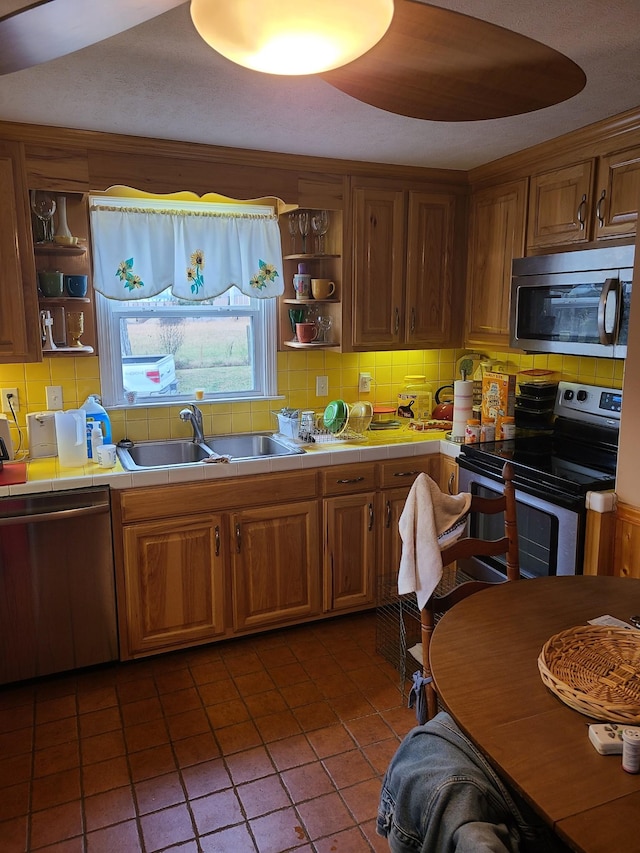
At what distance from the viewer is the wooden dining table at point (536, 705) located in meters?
0.99

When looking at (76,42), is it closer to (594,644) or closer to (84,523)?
(594,644)

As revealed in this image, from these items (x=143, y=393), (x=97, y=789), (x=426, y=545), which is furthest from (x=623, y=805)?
(x=143, y=393)

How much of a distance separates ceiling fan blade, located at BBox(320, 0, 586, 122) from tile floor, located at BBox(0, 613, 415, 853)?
2017 mm

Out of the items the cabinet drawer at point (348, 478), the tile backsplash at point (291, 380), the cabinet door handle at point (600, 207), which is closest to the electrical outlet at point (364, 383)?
the tile backsplash at point (291, 380)

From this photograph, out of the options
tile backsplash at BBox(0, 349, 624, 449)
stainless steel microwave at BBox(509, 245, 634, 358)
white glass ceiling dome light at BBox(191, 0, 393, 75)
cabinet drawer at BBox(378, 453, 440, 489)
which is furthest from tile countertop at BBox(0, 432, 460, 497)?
white glass ceiling dome light at BBox(191, 0, 393, 75)

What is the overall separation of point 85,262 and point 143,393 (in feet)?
2.25

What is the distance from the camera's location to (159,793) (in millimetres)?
2129

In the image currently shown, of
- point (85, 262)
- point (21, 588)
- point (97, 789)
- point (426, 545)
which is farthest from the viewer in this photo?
point (85, 262)

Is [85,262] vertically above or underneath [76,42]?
underneath

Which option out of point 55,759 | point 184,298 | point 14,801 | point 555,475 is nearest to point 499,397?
point 555,475

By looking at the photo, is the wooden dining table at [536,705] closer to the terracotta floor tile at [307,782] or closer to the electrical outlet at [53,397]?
the terracotta floor tile at [307,782]

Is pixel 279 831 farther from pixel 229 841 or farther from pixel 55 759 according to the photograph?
pixel 55 759

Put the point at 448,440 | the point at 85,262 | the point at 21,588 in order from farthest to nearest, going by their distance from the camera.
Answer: the point at 448,440 < the point at 85,262 < the point at 21,588

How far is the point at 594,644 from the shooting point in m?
1.42
